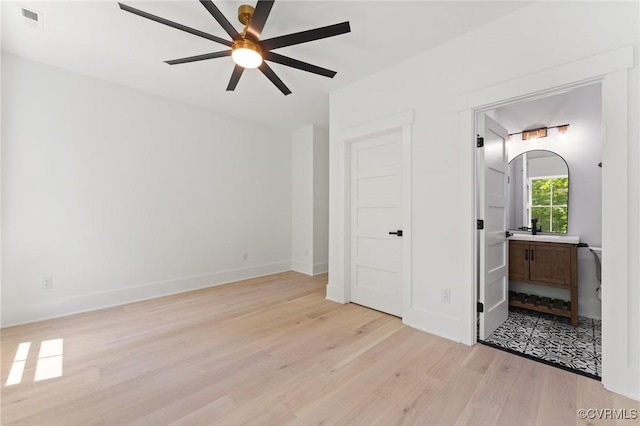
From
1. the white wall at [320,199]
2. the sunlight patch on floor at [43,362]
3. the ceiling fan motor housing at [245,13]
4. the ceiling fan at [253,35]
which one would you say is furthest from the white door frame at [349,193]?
the sunlight patch on floor at [43,362]

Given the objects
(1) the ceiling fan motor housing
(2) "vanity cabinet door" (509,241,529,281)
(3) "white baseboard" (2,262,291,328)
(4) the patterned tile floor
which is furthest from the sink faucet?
(3) "white baseboard" (2,262,291,328)

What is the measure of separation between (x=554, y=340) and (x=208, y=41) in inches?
168

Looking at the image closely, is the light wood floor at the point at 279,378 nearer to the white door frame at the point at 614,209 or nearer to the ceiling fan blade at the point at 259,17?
the white door frame at the point at 614,209

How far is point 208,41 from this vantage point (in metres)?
2.53

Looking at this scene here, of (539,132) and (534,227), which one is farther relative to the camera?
(539,132)

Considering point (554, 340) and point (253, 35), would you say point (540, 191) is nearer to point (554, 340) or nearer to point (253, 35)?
point (554, 340)

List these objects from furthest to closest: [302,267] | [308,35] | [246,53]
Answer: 1. [302,267]
2. [246,53]
3. [308,35]

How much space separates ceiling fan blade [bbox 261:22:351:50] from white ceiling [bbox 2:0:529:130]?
0.32 m

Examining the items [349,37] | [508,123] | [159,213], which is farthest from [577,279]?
[159,213]

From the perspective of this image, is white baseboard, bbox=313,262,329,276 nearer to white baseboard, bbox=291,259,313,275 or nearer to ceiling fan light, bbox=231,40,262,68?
white baseboard, bbox=291,259,313,275

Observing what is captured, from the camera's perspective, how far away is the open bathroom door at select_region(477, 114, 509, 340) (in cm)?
243

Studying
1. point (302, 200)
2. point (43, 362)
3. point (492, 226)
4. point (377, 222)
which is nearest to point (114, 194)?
point (43, 362)

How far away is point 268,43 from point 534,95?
2109 mm

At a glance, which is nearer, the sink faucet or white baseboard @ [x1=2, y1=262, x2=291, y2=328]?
white baseboard @ [x1=2, y1=262, x2=291, y2=328]
